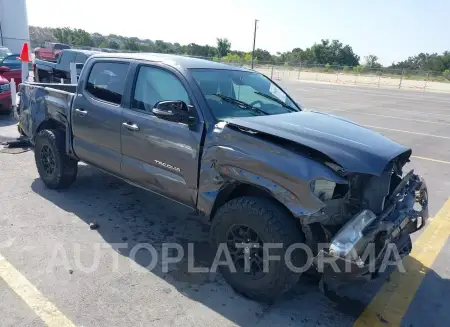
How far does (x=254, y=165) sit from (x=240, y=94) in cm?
121

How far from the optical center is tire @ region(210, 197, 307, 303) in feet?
9.52

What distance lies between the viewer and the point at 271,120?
343 centimetres

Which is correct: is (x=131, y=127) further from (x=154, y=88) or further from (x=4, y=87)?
(x=4, y=87)

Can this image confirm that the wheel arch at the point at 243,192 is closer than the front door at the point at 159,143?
Yes

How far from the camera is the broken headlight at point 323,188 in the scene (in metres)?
2.76

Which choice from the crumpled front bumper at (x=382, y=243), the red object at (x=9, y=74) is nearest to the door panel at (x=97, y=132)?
the crumpled front bumper at (x=382, y=243)

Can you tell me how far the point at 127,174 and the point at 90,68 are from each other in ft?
4.81

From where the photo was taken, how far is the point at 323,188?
110 inches

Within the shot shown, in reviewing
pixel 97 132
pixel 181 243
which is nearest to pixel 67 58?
pixel 97 132

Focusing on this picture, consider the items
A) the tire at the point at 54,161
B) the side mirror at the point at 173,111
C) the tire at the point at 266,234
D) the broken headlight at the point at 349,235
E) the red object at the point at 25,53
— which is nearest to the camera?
the broken headlight at the point at 349,235

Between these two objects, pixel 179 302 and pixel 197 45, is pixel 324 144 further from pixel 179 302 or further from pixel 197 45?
pixel 197 45

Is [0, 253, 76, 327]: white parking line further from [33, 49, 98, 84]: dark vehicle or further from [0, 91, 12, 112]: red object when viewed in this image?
[33, 49, 98, 84]: dark vehicle

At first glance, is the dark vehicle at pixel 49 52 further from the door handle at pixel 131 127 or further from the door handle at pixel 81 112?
the door handle at pixel 131 127

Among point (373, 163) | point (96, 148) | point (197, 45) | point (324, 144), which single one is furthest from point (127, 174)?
point (197, 45)
